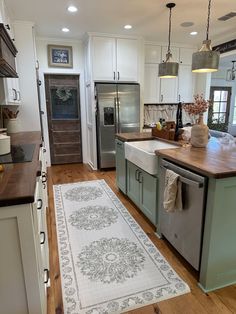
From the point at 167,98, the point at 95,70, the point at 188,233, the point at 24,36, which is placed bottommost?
the point at 188,233

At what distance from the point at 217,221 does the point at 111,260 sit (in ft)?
3.38

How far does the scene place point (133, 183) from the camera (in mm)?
2941

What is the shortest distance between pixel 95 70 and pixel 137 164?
2650 millimetres

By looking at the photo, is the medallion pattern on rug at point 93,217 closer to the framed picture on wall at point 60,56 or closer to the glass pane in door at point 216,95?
the framed picture on wall at point 60,56

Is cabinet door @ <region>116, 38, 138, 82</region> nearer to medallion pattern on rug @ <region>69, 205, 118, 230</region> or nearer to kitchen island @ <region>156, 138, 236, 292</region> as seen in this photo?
medallion pattern on rug @ <region>69, 205, 118, 230</region>

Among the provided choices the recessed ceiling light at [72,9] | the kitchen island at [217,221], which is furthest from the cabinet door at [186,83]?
the kitchen island at [217,221]

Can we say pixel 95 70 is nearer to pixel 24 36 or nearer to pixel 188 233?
pixel 24 36

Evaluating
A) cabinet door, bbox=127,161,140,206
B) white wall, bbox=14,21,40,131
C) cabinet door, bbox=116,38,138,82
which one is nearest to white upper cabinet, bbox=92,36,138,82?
cabinet door, bbox=116,38,138,82

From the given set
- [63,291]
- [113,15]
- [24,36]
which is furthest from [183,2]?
[63,291]

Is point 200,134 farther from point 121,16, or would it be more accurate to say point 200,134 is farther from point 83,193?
point 121,16

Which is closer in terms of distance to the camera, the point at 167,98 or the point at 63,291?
the point at 63,291

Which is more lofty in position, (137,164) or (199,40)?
(199,40)

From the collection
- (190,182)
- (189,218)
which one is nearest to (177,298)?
(189,218)

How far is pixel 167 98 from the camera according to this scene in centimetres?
525
